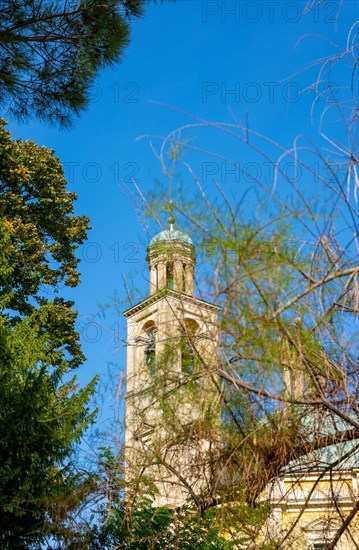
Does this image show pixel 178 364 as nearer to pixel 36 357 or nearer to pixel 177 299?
pixel 177 299

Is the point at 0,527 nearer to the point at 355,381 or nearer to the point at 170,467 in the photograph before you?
the point at 170,467

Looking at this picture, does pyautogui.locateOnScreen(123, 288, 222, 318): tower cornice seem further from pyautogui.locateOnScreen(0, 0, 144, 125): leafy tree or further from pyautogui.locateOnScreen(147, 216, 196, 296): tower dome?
pyautogui.locateOnScreen(0, 0, 144, 125): leafy tree

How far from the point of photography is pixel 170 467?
5.38 meters

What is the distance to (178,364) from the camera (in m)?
4.69

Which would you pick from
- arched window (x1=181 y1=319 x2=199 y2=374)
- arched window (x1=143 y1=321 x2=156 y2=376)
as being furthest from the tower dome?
arched window (x1=143 y1=321 x2=156 y2=376)

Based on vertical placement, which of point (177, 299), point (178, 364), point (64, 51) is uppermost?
point (64, 51)

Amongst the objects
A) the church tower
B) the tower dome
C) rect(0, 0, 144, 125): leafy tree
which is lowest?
the church tower

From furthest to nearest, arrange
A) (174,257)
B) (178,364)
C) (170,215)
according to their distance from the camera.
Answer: (178,364) → (174,257) → (170,215)

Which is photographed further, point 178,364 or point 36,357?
point 36,357

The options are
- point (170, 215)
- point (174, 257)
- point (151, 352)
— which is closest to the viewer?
point (170, 215)

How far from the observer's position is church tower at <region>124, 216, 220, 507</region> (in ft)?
14.5

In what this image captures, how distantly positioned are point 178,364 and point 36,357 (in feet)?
30.6

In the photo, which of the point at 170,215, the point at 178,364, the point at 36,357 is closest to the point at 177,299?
the point at 178,364

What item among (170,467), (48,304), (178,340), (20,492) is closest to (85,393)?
(20,492)
